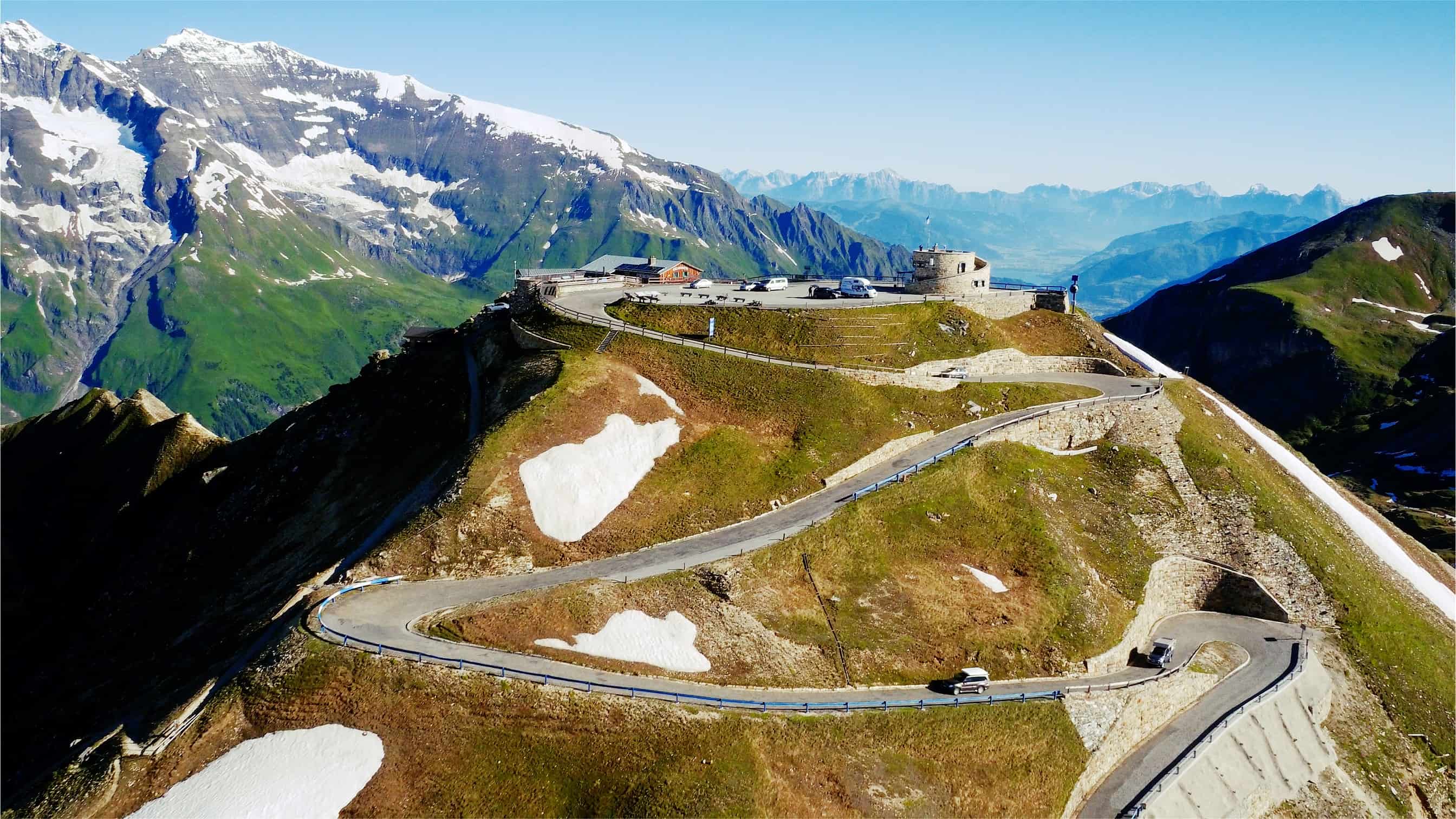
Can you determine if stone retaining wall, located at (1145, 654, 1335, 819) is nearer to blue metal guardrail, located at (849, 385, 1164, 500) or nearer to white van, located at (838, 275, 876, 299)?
blue metal guardrail, located at (849, 385, 1164, 500)

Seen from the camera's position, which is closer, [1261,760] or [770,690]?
[770,690]

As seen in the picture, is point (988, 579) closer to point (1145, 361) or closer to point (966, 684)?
point (966, 684)

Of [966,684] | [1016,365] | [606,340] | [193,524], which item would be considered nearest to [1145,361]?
[1016,365]

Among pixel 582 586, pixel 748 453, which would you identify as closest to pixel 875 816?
pixel 582 586

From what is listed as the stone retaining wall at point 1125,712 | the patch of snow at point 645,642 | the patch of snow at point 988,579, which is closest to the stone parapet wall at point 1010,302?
the patch of snow at point 988,579

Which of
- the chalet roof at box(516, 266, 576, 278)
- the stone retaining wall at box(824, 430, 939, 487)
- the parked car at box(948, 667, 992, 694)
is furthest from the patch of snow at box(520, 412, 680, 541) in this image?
the chalet roof at box(516, 266, 576, 278)

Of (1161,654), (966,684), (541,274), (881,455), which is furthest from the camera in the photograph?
(541,274)

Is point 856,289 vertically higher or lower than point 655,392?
higher

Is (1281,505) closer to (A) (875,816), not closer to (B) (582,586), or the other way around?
(A) (875,816)

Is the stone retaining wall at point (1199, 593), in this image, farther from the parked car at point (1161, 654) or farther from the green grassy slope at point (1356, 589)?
the green grassy slope at point (1356, 589)
